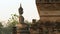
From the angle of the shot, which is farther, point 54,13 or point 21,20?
point 21,20

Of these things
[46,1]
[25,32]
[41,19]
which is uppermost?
[46,1]

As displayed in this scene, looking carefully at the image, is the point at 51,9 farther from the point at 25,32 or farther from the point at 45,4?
the point at 25,32

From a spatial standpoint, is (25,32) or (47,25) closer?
(47,25)

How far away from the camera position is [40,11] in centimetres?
991

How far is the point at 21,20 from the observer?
1408 centimetres

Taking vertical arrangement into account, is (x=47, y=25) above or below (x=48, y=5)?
below

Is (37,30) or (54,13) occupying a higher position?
(54,13)

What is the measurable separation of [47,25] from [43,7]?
700 mm

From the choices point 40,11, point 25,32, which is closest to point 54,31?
point 40,11

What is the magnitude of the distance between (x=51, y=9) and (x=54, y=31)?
0.82m

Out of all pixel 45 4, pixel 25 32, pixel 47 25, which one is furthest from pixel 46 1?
pixel 25 32

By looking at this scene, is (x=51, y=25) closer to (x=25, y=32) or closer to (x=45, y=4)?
(x=45, y=4)

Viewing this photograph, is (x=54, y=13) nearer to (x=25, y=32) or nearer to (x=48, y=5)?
(x=48, y=5)

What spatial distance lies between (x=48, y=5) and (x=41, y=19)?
0.58 m
